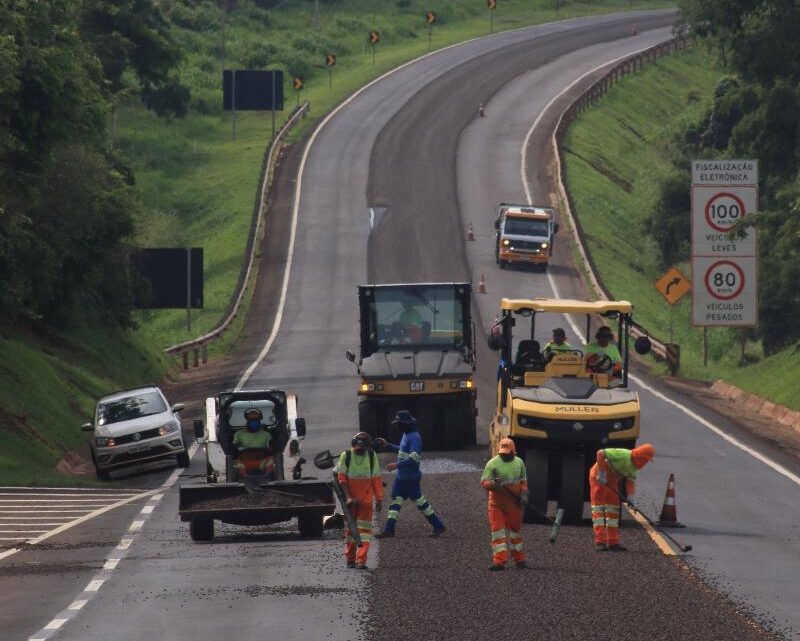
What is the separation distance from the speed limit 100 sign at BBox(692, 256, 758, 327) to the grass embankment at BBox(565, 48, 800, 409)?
2235 mm

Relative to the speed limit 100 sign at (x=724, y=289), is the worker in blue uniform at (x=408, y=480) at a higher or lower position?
lower

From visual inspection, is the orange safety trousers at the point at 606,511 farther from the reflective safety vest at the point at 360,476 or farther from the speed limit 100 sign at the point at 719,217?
the speed limit 100 sign at the point at 719,217

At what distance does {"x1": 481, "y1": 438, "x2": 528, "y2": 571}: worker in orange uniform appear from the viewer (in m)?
20.1

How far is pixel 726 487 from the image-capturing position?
93.4 ft

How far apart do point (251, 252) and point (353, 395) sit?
27.9 meters

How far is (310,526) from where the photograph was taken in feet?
77.0

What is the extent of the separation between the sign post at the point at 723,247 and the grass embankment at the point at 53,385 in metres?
16.0

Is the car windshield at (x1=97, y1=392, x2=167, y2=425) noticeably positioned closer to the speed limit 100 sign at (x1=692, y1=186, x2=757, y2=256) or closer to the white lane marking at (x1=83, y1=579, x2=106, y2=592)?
the white lane marking at (x1=83, y1=579, x2=106, y2=592)

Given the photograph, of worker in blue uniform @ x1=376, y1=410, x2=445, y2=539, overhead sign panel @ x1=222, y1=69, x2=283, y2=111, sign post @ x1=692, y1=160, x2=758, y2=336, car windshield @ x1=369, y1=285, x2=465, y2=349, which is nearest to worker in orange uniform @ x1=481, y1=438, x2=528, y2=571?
worker in blue uniform @ x1=376, y1=410, x2=445, y2=539

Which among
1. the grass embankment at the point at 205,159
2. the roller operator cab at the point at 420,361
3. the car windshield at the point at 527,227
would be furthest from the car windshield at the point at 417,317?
the car windshield at the point at 527,227

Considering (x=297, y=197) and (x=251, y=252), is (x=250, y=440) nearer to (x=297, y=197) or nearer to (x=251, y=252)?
(x=251, y=252)

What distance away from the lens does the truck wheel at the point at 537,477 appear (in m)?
23.6

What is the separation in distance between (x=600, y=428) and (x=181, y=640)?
8.88 metres

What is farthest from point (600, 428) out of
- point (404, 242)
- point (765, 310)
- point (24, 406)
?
point (404, 242)
